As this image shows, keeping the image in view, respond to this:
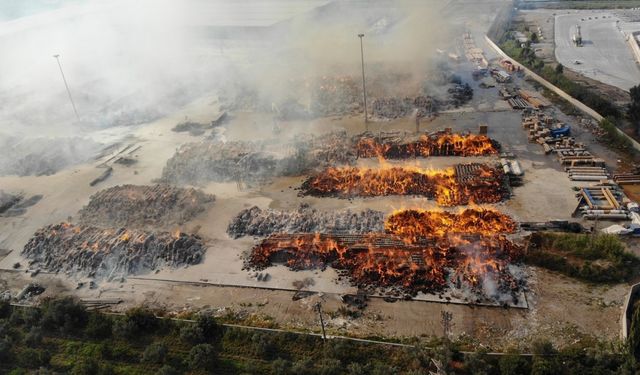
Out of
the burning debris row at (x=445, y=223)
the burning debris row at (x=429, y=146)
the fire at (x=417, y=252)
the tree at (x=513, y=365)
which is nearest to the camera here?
the tree at (x=513, y=365)

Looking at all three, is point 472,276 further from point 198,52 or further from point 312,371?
point 198,52

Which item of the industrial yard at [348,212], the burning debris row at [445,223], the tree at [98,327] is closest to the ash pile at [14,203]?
the industrial yard at [348,212]

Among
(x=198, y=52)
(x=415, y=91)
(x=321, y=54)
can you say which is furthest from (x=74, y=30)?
(x=415, y=91)

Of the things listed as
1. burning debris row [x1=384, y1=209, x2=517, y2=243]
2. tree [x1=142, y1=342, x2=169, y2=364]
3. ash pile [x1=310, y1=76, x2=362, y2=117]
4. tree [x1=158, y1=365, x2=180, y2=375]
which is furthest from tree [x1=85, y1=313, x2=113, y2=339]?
ash pile [x1=310, y1=76, x2=362, y2=117]

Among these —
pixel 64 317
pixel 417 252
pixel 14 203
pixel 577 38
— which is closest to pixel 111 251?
pixel 64 317

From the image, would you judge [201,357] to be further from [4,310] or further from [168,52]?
[168,52]

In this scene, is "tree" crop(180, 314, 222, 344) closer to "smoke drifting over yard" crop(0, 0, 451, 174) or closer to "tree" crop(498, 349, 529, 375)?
"tree" crop(498, 349, 529, 375)

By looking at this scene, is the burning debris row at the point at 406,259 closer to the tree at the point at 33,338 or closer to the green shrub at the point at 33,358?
the green shrub at the point at 33,358
